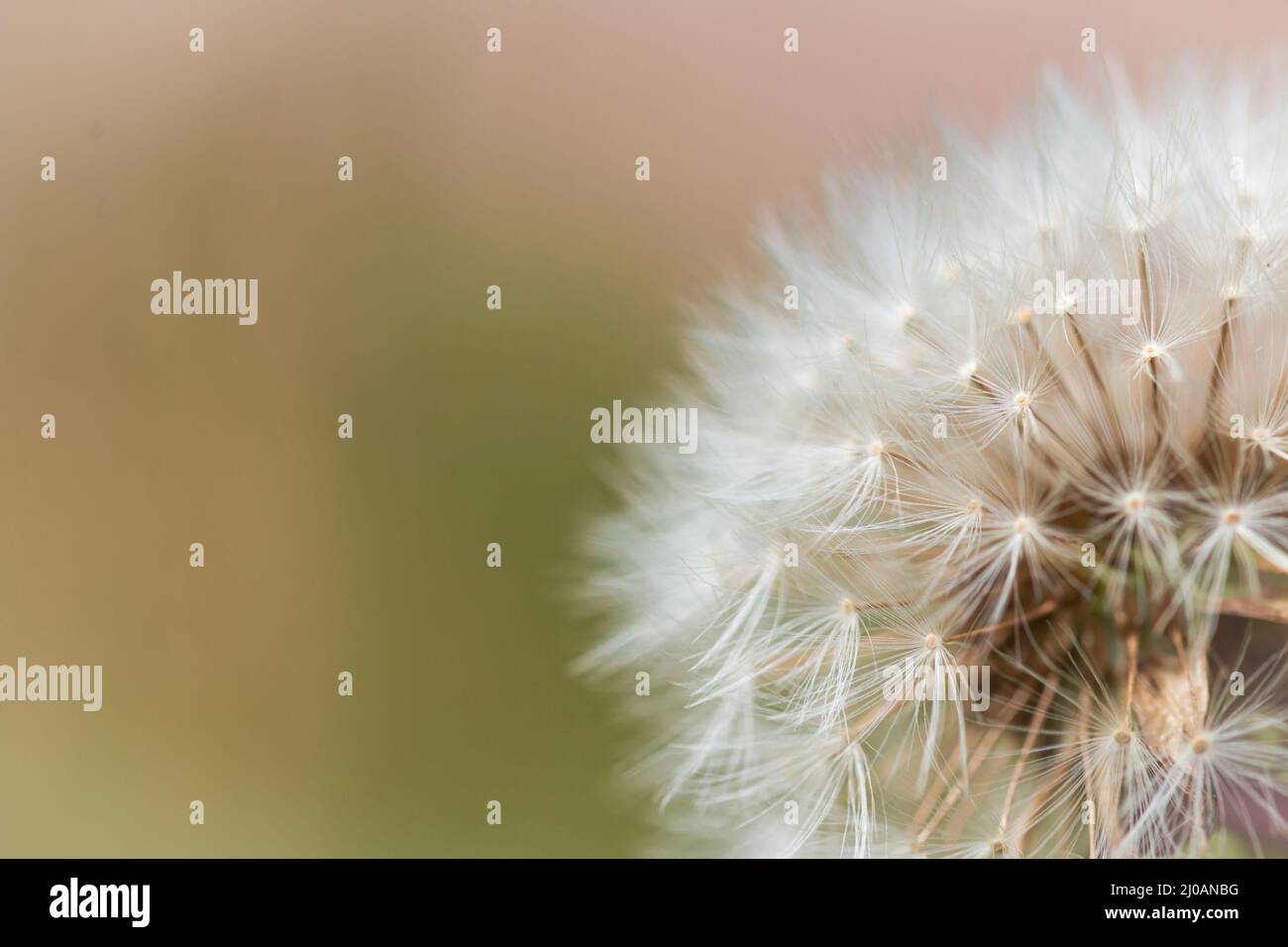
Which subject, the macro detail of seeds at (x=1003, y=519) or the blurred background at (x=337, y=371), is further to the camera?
the blurred background at (x=337, y=371)

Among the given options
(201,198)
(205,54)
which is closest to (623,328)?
(201,198)

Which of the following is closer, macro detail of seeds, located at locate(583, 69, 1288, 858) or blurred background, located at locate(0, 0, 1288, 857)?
macro detail of seeds, located at locate(583, 69, 1288, 858)

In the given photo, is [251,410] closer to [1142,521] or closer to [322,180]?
[322,180]

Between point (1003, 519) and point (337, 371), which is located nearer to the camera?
point (1003, 519)

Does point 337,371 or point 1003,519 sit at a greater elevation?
point 337,371
